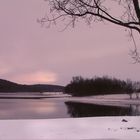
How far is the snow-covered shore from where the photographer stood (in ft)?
37.7

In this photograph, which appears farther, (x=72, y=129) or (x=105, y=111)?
(x=105, y=111)

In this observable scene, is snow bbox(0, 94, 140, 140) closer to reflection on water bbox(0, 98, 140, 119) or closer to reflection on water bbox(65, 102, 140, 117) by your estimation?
reflection on water bbox(0, 98, 140, 119)

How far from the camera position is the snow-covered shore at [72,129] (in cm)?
1150

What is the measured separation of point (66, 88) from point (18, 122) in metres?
146

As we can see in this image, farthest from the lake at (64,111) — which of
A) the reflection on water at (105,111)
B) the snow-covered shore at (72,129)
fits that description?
the snow-covered shore at (72,129)

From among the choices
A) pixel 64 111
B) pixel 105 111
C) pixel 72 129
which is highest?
pixel 72 129

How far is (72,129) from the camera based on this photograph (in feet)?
41.1

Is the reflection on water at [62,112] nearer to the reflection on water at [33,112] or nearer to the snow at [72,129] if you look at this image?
the reflection on water at [33,112]

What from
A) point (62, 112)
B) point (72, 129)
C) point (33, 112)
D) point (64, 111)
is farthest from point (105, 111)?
point (72, 129)

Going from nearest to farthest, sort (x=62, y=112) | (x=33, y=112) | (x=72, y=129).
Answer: (x=72, y=129)
(x=33, y=112)
(x=62, y=112)

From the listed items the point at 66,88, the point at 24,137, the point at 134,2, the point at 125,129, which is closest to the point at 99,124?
the point at 125,129

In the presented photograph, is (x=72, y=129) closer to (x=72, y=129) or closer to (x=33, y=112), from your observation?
(x=72, y=129)

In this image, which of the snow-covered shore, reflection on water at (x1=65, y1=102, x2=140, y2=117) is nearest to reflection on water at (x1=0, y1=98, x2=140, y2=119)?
reflection on water at (x1=65, y1=102, x2=140, y2=117)

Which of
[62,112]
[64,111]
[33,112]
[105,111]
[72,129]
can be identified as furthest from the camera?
[64,111]
